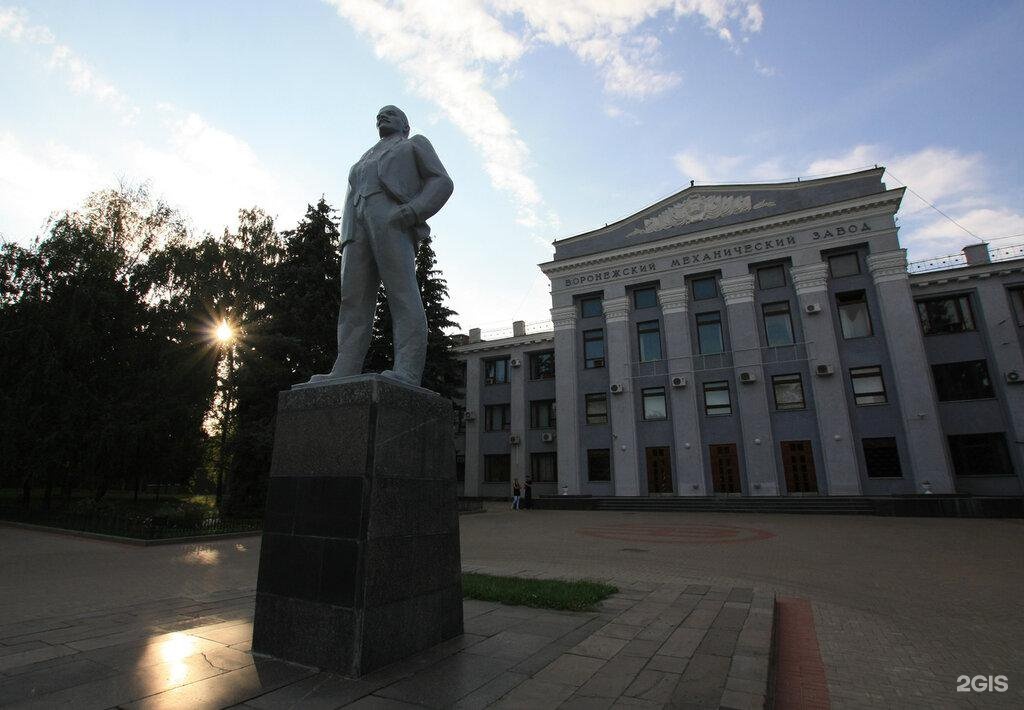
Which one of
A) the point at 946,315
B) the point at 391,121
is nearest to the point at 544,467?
the point at 946,315

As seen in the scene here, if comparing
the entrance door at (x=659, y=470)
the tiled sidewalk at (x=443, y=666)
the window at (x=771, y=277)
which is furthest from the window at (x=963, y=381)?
the tiled sidewalk at (x=443, y=666)

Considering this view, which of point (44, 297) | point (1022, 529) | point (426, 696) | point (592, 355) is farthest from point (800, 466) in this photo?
point (44, 297)

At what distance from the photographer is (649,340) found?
1136 inches

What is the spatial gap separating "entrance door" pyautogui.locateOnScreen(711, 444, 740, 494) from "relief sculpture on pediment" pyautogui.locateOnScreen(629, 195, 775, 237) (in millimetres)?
12677

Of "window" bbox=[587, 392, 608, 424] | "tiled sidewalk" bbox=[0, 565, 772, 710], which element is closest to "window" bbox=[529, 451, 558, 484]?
"window" bbox=[587, 392, 608, 424]

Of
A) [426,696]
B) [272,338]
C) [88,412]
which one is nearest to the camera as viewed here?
[426,696]

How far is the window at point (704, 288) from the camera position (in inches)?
1108

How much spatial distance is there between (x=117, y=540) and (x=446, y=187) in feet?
47.4

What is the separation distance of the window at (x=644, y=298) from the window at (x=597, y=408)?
219 inches

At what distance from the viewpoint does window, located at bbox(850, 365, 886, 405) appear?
23.8m

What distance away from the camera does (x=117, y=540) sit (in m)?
13.7

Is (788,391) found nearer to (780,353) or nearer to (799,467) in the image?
(780,353)

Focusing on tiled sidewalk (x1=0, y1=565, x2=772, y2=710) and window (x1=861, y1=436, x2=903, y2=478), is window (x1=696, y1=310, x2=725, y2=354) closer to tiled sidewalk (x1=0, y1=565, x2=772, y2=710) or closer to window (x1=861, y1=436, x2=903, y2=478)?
window (x1=861, y1=436, x2=903, y2=478)

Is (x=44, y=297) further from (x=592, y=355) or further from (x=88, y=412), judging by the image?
(x=592, y=355)
